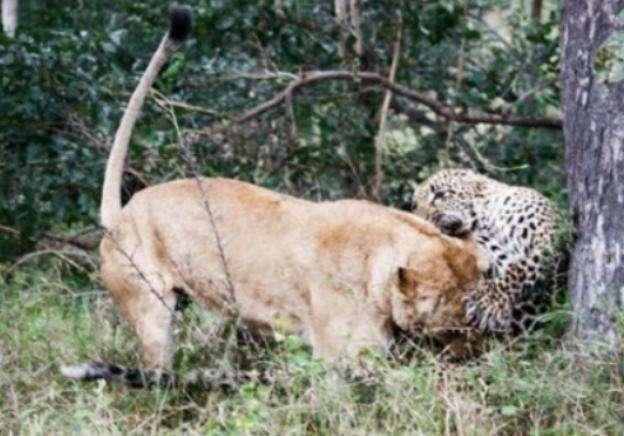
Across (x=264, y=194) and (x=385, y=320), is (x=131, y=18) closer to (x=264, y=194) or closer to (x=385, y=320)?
(x=264, y=194)

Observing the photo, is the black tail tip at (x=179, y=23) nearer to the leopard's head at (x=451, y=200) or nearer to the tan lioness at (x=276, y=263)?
the tan lioness at (x=276, y=263)

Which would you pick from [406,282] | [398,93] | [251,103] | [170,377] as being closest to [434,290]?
[406,282]

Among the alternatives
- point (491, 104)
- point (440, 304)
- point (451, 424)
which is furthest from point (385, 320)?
point (491, 104)

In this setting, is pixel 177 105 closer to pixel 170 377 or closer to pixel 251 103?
pixel 251 103

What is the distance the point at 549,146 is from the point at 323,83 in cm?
121

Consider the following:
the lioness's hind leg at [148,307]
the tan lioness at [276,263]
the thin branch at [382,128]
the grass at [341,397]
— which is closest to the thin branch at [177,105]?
the tan lioness at [276,263]

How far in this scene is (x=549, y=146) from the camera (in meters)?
7.73

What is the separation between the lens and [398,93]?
23.7 ft

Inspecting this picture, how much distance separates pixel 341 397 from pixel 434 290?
65cm

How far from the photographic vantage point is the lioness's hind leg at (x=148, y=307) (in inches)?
225

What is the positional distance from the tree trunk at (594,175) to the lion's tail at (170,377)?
1.24m

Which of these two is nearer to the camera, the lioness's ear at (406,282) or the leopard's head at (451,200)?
the lioness's ear at (406,282)

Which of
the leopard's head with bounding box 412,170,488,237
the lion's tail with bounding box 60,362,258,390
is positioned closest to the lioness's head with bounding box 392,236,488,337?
the leopard's head with bounding box 412,170,488,237

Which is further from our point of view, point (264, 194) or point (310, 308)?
point (264, 194)
